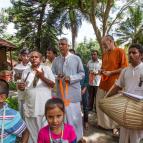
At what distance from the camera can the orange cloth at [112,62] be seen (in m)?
5.55

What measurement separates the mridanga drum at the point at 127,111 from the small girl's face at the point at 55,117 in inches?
35.6

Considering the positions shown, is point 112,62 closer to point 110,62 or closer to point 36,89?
point 110,62

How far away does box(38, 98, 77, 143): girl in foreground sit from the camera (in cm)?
274

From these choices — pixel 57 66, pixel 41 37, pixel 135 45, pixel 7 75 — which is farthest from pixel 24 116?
pixel 41 37

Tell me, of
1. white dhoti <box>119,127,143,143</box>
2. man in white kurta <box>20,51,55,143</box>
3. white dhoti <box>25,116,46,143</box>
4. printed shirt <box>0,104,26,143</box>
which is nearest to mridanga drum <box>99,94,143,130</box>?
white dhoti <box>119,127,143,143</box>

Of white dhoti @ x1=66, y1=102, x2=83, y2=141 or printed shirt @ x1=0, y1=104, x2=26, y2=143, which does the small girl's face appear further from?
white dhoti @ x1=66, y1=102, x2=83, y2=141

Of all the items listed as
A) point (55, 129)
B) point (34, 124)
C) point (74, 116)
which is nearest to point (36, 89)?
point (34, 124)

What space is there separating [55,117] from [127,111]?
98 cm

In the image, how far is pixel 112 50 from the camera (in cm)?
564

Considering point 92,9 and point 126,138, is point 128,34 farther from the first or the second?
point 126,138

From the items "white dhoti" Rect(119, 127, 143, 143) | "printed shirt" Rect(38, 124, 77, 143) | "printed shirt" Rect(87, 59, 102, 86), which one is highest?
"printed shirt" Rect(87, 59, 102, 86)

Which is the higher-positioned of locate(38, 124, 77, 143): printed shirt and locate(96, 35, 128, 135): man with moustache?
locate(96, 35, 128, 135): man with moustache

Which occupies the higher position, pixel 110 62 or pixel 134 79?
pixel 110 62

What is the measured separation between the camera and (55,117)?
2723mm
